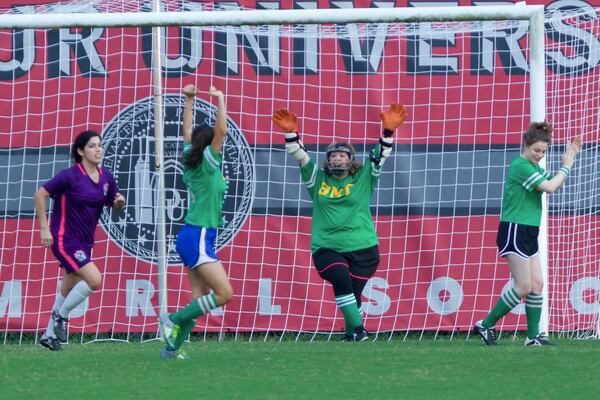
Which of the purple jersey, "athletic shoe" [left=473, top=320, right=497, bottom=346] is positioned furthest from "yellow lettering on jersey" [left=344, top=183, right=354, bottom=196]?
the purple jersey

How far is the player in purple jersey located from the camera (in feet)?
30.4

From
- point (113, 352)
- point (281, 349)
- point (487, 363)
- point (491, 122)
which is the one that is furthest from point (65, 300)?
point (491, 122)

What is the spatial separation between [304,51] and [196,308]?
407 cm

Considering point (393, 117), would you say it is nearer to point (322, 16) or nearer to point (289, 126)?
point (289, 126)

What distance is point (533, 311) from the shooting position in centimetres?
925

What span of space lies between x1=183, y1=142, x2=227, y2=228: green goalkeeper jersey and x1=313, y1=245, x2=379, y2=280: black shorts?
1743 mm

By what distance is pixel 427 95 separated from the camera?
11305 millimetres

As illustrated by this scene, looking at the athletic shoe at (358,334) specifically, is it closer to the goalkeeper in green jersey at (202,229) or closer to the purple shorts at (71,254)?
the goalkeeper in green jersey at (202,229)

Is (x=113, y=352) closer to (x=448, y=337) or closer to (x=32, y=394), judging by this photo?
(x=32, y=394)

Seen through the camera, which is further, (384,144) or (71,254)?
(384,144)

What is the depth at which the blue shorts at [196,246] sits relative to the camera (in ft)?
26.1

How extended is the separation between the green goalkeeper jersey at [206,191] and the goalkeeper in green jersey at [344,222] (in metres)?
1.53

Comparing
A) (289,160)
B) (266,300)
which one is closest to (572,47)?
(289,160)

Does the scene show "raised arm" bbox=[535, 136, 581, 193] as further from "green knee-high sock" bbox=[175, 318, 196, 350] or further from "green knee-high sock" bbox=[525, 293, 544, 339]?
"green knee-high sock" bbox=[175, 318, 196, 350]
